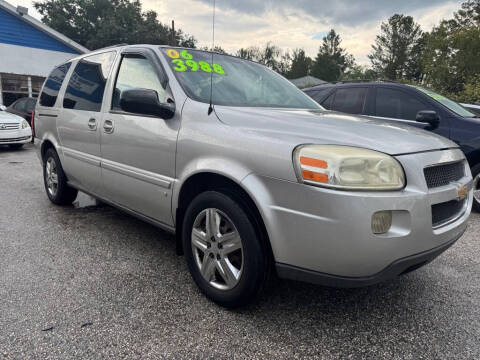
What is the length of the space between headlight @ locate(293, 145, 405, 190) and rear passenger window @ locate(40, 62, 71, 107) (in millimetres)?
3417

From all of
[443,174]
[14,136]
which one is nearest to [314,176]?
[443,174]

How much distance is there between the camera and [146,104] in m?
2.42

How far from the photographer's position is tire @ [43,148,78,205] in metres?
4.13

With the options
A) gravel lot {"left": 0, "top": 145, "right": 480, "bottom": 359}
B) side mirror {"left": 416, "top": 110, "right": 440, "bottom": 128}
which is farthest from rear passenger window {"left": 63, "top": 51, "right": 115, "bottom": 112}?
side mirror {"left": 416, "top": 110, "right": 440, "bottom": 128}

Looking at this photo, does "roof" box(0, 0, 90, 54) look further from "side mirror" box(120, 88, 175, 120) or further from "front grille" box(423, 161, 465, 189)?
"front grille" box(423, 161, 465, 189)

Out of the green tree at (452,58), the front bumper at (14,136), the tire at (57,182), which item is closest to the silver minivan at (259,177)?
the tire at (57,182)

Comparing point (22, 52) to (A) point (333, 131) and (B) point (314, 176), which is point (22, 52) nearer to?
(A) point (333, 131)

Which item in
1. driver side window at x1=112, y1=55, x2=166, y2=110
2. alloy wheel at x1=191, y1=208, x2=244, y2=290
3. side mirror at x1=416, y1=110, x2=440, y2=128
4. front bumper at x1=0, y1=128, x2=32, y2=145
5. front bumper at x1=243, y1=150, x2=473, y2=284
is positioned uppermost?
driver side window at x1=112, y1=55, x2=166, y2=110

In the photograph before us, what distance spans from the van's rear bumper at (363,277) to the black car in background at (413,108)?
10.1ft

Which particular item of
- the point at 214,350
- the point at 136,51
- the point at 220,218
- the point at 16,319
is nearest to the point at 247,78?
the point at 136,51

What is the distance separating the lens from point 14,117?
9992 mm

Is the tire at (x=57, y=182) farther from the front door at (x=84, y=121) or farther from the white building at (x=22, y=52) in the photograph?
the white building at (x=22, y=52)

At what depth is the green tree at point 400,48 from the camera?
1745 inches

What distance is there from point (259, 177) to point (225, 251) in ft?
1.73
